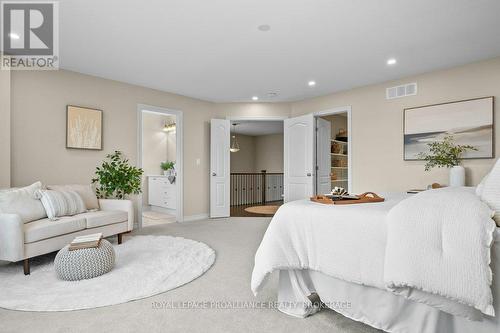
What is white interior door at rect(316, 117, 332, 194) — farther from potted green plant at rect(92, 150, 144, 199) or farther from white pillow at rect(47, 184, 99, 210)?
white pillow at rect(47, 184, 99, 210)

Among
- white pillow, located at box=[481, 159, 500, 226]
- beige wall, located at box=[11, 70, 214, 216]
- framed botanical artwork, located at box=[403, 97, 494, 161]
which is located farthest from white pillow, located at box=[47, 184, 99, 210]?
framed botanical artwork, located at box=[403, 97, 494, 161]

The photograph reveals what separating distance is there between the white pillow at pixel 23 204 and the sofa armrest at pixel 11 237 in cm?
21

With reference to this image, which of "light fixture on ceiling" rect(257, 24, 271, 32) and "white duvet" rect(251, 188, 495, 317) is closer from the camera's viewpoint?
"white duvet" rect(251, 188, 495, 317)

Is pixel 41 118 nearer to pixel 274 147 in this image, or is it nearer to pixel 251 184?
pixel 251 184

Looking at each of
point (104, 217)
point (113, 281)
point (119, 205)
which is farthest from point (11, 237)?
point (119, 205)

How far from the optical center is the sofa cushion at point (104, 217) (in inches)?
138

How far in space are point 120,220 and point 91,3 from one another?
8.61 feet

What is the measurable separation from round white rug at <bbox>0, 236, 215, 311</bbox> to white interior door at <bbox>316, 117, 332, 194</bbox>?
3.25 m

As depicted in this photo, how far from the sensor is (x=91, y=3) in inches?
102

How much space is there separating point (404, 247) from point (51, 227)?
3.33m

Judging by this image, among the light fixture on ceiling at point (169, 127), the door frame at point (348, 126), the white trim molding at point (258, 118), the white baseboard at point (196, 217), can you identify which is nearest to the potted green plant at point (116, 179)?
the white baseboard at point (196, 217)

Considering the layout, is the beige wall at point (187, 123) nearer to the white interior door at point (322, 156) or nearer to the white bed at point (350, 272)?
the white interior door at point (322, 156)

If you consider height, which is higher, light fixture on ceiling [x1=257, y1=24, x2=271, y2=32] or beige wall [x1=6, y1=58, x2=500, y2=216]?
light fixture on ceiling [x1=257, y1=24, x2=271, y2=32]

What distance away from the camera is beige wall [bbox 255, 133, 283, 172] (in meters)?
11.5
